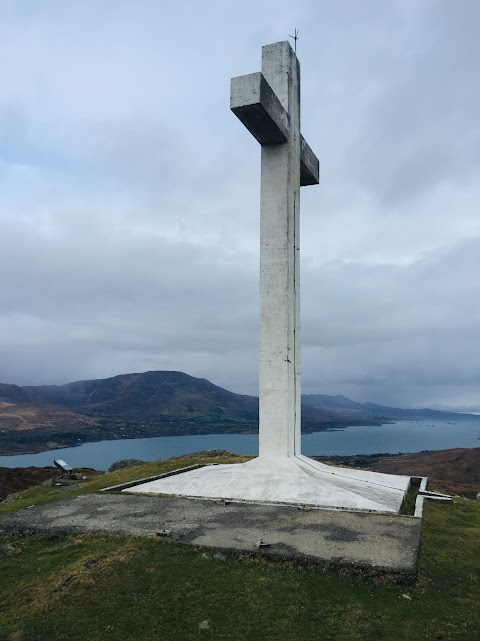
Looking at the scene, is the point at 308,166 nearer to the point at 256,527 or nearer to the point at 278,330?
the point at 278,330

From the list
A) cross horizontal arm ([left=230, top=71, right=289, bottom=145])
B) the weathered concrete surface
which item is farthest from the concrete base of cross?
cross horizontal arm ([left=230, top=71, right=289, bottom=145])

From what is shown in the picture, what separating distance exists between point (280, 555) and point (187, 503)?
465 centimetres

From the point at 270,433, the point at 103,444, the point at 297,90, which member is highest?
the point at 297,90

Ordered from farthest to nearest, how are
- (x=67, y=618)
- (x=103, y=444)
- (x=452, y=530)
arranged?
(x=103, y=444)
(x=452, y=530)
(x=67, y=618)

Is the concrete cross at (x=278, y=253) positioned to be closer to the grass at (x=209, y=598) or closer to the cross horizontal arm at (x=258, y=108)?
the cross horizontal arm at (x=258, y=108)

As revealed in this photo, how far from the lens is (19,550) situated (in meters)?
8.91

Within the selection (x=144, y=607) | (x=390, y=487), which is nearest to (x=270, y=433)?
(x=390, y=487)

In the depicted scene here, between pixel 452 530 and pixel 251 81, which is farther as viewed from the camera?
pixel 251 81

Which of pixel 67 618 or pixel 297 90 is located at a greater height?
pixel 297 90

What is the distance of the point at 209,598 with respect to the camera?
266 inches

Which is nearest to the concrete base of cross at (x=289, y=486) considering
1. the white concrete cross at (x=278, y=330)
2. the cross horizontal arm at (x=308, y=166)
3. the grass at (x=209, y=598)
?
the white concrete cross at (x=278, y=330)

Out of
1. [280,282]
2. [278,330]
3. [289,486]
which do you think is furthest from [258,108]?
[289,486]

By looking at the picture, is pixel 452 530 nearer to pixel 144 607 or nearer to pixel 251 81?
pixel 144 607

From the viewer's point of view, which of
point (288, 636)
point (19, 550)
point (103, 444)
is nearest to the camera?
point (288, 636)
